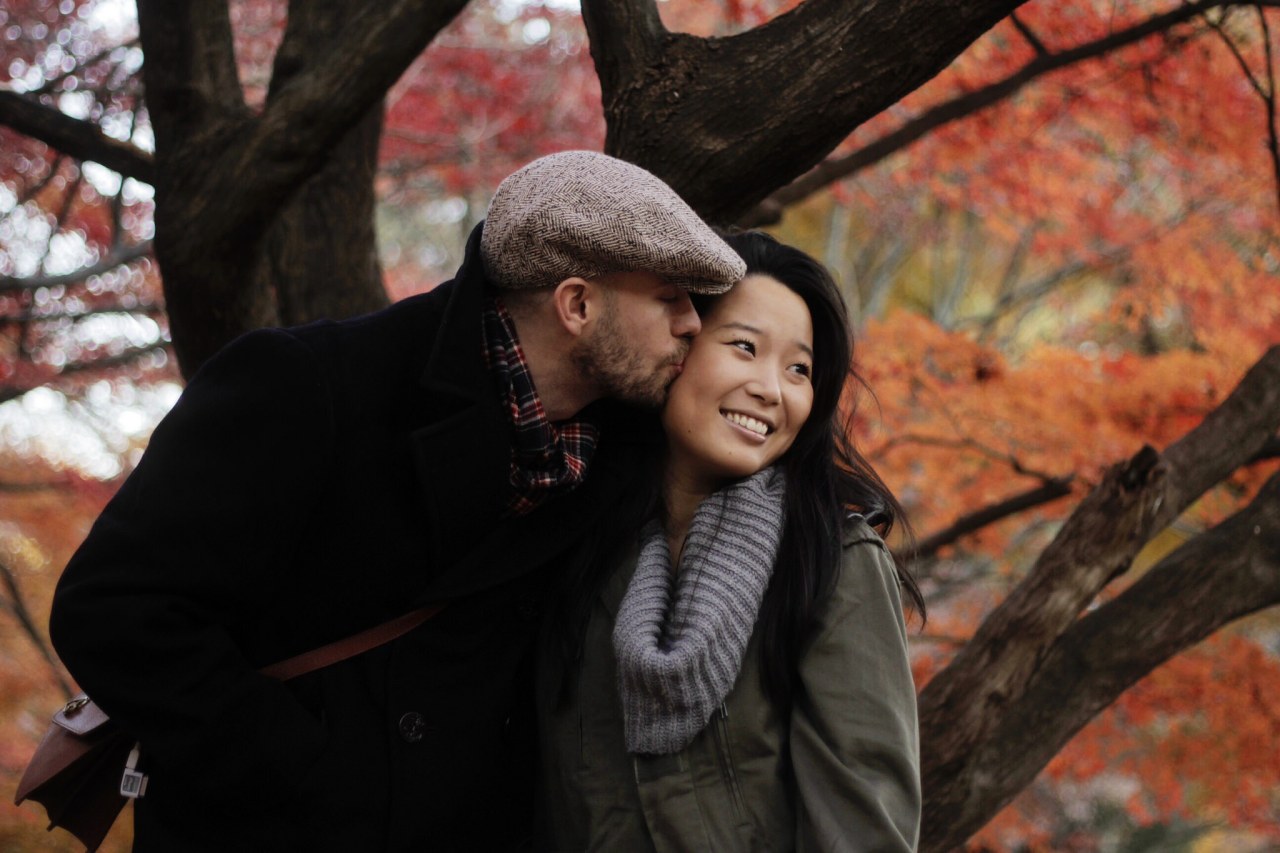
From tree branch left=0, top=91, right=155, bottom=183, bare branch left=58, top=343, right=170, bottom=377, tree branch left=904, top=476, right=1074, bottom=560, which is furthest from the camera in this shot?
bare branch left=58, top=343, right=170, bottom=377

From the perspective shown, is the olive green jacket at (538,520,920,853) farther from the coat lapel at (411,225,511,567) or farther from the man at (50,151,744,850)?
the coat lapel at (411,225,511,567)

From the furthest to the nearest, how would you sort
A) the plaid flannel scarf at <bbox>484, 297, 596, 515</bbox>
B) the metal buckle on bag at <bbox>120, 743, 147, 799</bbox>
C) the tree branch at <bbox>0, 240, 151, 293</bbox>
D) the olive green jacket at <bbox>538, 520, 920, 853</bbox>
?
the tree branch at <bbox>0, 240, 151, 293</bbox> → the plaid flannel scarf at <bbox>484, 297, 596, 515</bbox> → the metal buckle on bag at <bbox>120, 743, 147, 799</bbox> → the olive green jacket at <bbox>538, 520, 920, 853</bbox>

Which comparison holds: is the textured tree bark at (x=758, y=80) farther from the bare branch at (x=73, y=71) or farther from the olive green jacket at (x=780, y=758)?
the bare branch at (x=73, y=71)

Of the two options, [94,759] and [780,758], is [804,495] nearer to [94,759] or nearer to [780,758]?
[780,758]

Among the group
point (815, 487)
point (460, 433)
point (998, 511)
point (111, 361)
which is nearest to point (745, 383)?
point (815, 487)

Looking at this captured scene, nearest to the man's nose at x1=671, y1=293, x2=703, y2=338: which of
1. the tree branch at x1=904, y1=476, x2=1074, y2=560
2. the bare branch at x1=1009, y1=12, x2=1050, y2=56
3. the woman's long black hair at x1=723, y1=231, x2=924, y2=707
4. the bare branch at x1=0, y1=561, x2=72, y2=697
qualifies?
the woman's long black hair at x1=723, y1=231, x2=924, y2=707

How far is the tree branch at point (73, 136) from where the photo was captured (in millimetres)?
3621

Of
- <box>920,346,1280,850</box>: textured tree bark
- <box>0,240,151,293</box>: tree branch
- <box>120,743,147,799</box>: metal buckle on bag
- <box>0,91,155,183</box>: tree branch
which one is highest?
<box>0,91,155,183</box>: tree branch

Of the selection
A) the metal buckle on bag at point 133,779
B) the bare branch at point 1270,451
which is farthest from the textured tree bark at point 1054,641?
the metal buckle on bag at point 133,779

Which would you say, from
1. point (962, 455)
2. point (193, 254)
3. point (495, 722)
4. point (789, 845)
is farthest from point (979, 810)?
point (962, 455)

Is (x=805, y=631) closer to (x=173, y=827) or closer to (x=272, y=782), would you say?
(x=272, y=782)

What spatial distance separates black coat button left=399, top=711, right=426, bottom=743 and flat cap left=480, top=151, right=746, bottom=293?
37.1 inches

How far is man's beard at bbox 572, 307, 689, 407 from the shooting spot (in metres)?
2.52

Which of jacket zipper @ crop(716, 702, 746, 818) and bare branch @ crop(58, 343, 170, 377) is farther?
bare branch @ crop(58, 343, 170, 377)
